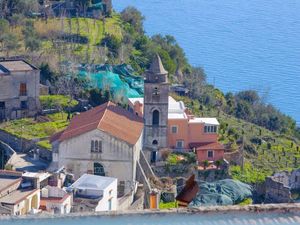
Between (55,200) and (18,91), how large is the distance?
289 inches

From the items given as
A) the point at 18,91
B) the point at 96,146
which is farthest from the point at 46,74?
the point at 96,146

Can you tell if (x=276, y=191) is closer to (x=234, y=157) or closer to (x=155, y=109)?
(x=234, y=157)

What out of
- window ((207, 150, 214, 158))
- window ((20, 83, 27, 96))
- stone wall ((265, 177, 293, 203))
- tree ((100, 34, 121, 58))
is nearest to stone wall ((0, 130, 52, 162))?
window ((20, 83, 27, 96))

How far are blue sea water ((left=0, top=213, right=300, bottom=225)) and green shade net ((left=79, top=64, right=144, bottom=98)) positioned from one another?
682 inches

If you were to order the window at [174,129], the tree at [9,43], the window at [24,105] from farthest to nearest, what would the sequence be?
1. the tree at [9,43]
2. the window at [24,105]
3. the window at [174,129]

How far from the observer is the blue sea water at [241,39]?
3344cm

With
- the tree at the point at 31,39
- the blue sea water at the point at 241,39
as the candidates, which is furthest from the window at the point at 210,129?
the blue sea water at the point at 241,39

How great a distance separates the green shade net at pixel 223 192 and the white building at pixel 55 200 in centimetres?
300

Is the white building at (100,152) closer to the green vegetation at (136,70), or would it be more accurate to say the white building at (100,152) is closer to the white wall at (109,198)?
the white wall at (109,198)

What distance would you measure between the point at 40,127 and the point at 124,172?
13.5 ft

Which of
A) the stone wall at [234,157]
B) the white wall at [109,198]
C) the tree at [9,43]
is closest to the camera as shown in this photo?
the white wall at [109,198]

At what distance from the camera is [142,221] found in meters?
3.96

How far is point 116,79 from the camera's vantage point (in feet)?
74.2

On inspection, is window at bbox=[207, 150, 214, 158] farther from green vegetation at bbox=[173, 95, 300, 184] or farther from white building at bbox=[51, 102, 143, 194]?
white building at bbox=[51, 102, 143, 194]
